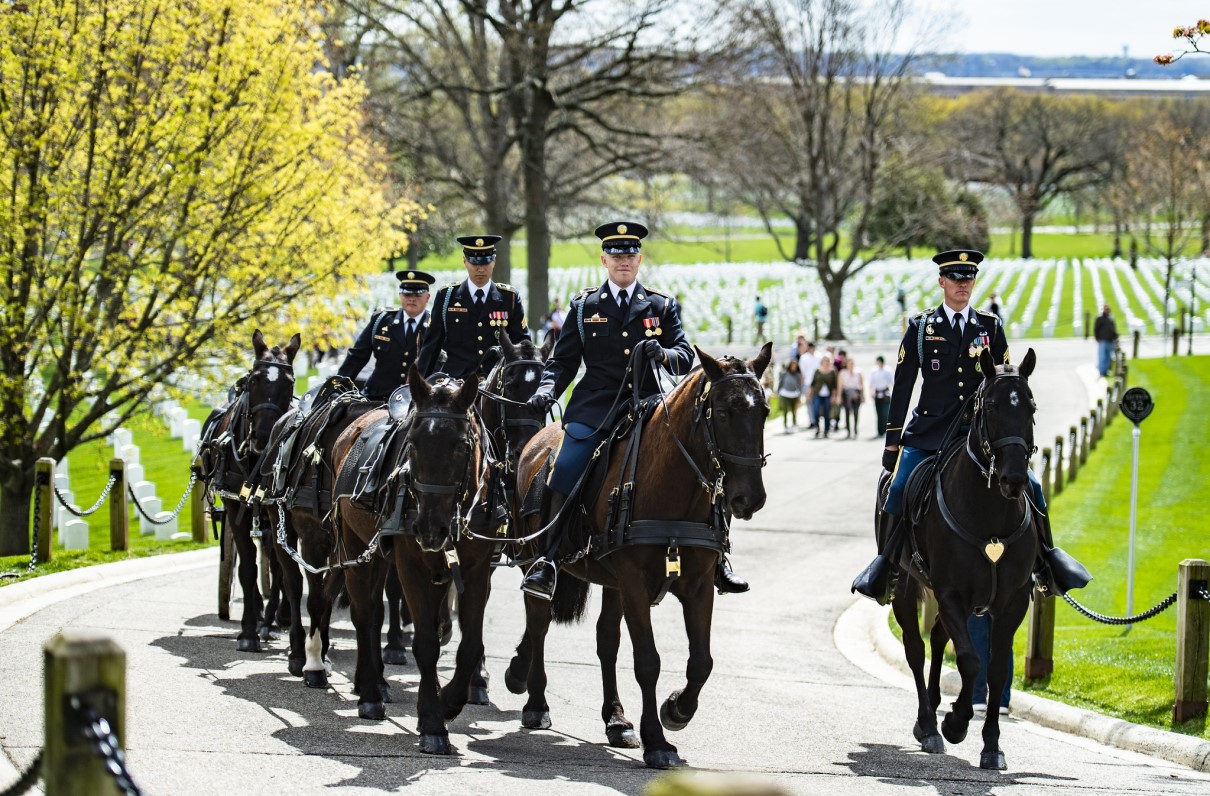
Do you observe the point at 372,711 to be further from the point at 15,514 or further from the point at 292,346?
the point at 15,514

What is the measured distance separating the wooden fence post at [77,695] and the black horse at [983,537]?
5.91 meters

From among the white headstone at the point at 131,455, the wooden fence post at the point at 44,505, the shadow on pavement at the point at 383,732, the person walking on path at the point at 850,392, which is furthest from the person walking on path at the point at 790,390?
the shadow on pavement at the point at 383,732

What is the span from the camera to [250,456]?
531 inches

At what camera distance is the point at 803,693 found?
1212cm

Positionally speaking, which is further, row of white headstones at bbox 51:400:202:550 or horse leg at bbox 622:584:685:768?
row of white headstones at bbox 51:400:202:550

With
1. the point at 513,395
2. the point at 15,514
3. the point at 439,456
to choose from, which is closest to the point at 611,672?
the point at 439,456

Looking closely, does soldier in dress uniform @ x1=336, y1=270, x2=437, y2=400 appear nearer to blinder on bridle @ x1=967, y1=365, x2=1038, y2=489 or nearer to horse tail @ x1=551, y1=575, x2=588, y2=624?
horse tail @ x1=551, y1=575, x2=588, y2=624

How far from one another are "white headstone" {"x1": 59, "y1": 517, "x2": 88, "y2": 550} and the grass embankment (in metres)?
11.4

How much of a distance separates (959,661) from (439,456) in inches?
136

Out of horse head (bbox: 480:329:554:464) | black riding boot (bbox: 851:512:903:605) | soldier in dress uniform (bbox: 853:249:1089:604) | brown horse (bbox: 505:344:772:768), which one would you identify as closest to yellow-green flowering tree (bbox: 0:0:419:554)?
horse head (bbox: 480:329:554:464)

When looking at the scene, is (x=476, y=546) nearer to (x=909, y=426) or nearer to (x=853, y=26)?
(x=909, y=426)

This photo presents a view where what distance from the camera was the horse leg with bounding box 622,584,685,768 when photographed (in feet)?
28.0

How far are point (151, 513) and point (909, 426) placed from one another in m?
13.0

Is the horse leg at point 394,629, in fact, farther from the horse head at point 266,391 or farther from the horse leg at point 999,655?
the horse leg at point 999,655
